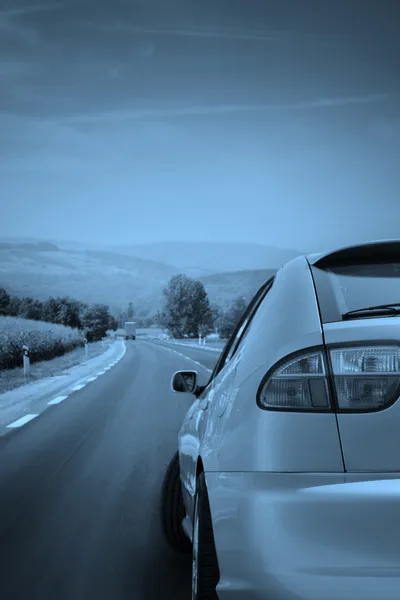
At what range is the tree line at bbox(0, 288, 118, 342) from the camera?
65.7 metres

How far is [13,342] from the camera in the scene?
22250 millimetres

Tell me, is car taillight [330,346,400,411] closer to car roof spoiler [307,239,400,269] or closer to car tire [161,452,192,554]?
car roof spoiler [307,239,400,269]

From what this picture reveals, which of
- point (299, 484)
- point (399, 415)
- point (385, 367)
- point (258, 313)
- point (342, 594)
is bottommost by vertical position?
point (342, 594)

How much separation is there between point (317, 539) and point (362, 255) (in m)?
1.09

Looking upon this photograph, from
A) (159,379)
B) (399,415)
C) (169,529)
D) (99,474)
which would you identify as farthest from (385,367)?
(159,379)

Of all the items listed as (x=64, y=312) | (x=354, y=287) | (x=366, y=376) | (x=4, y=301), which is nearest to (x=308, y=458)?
(x=366, y=376)

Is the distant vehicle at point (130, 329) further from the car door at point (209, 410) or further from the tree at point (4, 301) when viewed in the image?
the car door at point (209, 410)

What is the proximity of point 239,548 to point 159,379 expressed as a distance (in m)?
15.3

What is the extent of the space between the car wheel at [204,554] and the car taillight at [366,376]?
2.08ft

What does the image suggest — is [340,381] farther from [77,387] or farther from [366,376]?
[77,387]

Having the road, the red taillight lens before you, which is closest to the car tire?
the road

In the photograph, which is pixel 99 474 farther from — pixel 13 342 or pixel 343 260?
pixel 13 342

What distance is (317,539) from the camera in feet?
5.82

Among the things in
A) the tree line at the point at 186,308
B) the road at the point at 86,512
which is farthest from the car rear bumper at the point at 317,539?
the tree line at the point at 186,308
